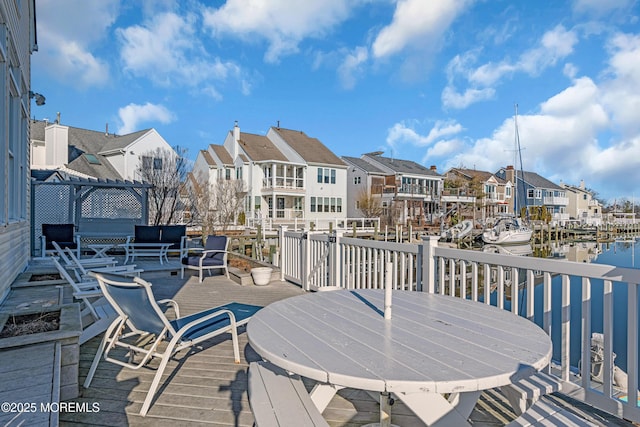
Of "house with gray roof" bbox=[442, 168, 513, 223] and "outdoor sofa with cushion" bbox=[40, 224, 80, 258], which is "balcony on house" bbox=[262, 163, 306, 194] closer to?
"house with gray roof" bbox=[442, 168, 513, 223]

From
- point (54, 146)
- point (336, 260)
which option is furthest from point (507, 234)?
point (54, 146)

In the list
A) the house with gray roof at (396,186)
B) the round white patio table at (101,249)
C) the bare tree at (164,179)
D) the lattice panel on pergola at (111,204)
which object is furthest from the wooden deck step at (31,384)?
the house with gray roof at (396,186)

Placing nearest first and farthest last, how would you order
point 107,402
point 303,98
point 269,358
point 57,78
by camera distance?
point 269,358 < point 107,402 < point 57,78 < point 303,98

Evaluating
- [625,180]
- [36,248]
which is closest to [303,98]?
[36,248]

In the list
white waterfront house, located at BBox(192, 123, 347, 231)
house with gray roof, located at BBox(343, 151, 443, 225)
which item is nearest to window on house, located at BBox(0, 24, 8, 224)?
white waterfront house, located at BBox(192, 123, 347, 231)

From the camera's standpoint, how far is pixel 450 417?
1598mm

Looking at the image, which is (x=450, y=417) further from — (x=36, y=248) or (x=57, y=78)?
(x=57, y=78)

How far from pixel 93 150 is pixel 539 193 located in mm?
48085

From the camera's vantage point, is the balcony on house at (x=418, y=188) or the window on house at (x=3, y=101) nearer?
the window on house at (x=3, y=101)

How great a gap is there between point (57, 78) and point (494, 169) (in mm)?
50801

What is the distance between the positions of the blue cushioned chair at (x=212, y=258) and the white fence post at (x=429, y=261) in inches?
186

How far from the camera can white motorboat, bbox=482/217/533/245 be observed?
87.0ft

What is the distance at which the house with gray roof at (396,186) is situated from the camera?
31312mm

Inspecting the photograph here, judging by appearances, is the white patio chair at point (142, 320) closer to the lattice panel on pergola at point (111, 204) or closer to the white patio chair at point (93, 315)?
the white patio chair at point (93, 315)
